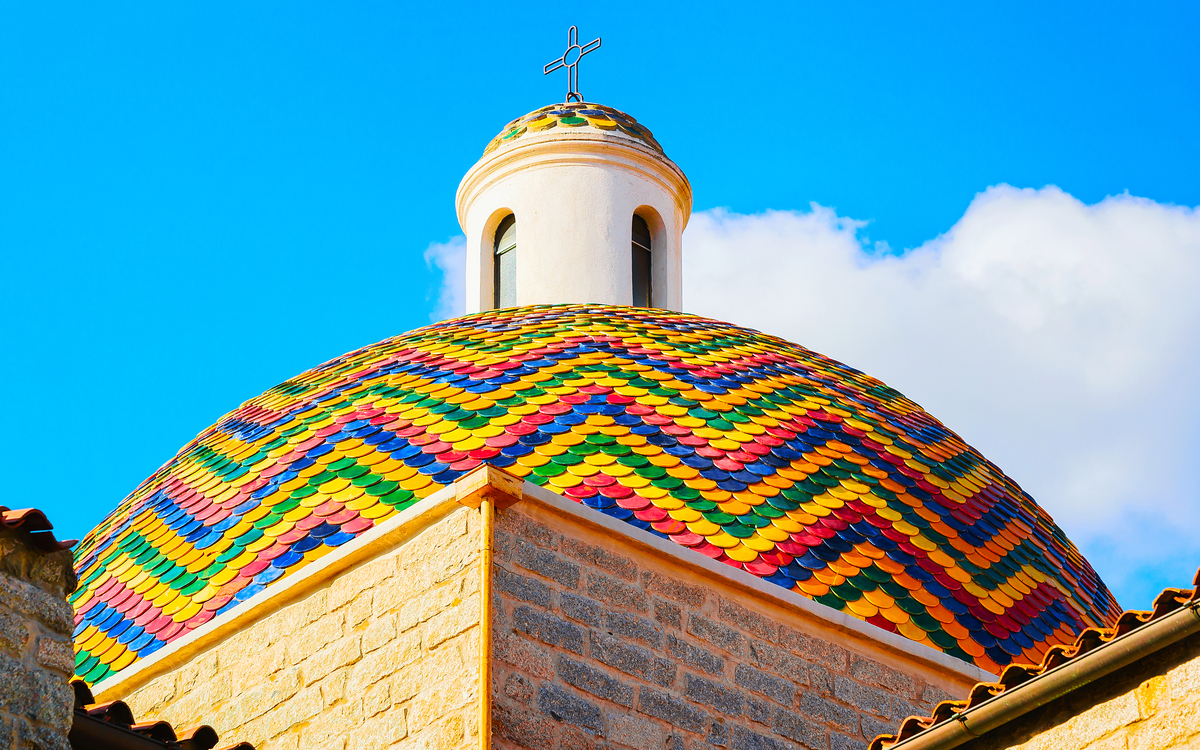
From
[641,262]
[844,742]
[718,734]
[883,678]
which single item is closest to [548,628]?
[718,734]

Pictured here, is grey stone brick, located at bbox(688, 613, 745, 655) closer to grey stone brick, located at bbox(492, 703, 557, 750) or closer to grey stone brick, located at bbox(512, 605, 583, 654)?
grey stone brick, located at bbox(512, 605, 583, 654)

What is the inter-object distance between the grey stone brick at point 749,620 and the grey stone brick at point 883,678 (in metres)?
0.49

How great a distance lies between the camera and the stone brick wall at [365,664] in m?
7.13

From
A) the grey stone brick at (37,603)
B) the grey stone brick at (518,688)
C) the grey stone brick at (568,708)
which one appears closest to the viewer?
the grey stone brick at (37,603)

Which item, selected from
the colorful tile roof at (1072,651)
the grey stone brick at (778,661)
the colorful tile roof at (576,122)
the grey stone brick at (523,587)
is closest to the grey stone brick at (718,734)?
the grey stone brick at (778,661)

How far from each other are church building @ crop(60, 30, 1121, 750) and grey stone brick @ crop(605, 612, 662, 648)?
16 millimetres

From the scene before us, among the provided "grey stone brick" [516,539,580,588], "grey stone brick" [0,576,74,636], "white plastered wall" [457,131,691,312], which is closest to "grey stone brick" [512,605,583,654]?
"grey stone brick" [516,539,580,588]

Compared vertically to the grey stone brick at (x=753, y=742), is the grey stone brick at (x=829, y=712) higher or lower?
higher

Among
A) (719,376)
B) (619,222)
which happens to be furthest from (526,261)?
(719,376)

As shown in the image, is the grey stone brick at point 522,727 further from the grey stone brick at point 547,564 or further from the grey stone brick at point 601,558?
the grey stone brick at point 601,558

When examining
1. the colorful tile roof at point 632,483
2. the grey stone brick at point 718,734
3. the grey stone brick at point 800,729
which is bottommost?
the grey stone brick at point 718,734

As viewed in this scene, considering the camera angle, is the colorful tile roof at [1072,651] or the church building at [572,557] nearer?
the colorful tile roof at [1072,651]

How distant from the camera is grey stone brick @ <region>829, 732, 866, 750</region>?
321 inches

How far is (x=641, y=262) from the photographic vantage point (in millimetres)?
15070
